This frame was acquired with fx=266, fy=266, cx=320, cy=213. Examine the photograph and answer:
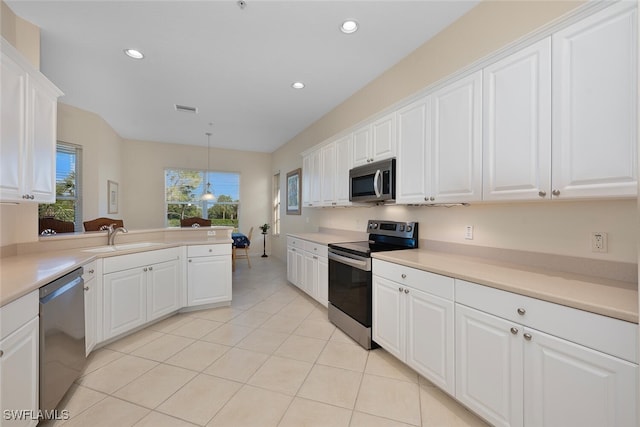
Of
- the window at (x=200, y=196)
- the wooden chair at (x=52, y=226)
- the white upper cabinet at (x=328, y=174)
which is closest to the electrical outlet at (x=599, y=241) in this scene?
the white upper cabinet at (x=328, y=174)

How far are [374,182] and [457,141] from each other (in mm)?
942

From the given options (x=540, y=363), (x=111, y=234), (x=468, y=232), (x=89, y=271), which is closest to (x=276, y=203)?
(x=111, y=234)

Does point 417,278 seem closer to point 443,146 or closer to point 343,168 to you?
point 443,146

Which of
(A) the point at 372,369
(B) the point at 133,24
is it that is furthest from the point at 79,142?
(A) the point at 372,369

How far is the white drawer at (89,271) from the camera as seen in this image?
210cm

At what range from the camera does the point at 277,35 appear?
2.50 m

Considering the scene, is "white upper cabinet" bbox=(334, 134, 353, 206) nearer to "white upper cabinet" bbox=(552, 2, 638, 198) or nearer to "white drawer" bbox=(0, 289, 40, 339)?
"white upper cabinet" bbox=(552, 2, 638, 198)

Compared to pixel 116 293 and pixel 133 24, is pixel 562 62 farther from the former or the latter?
pixel 116 293

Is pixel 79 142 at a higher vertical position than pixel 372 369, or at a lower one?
higher

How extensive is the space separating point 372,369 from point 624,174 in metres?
1.99

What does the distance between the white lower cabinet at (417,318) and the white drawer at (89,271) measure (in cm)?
237

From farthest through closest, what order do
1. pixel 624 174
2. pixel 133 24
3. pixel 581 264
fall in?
pixel 133 24 → pixel 581 264 → pixel 624 174

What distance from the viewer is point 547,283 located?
1370mm

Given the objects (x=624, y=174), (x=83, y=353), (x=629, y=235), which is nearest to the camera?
(x=624, y=174)
